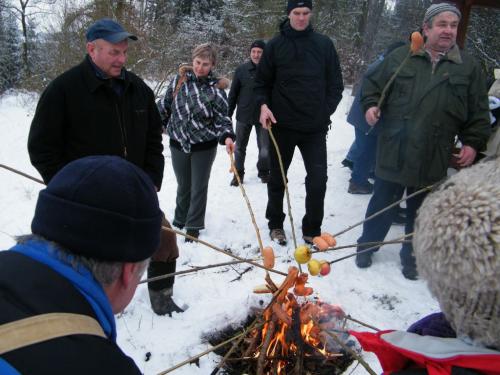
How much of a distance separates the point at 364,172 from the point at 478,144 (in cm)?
220

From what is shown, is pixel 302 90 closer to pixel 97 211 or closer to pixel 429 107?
pixel 429 107

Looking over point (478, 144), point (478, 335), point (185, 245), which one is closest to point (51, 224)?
point (478, 335)

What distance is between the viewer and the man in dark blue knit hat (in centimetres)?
83

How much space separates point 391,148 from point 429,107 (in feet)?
1.45

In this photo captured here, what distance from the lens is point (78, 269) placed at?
3.41ft

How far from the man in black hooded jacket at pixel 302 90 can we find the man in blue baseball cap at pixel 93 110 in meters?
1.20

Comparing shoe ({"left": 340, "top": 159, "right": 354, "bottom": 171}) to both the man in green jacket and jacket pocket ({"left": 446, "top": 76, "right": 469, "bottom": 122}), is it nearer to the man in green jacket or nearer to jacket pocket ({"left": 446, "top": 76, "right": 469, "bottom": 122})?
the man in green jacket

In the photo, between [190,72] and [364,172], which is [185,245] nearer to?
[190,72]

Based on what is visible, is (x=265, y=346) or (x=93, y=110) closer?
(x=265, y=346)

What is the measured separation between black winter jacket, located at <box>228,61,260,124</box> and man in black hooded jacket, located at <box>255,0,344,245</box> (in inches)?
71.6

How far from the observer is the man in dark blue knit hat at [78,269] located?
2.71 feet

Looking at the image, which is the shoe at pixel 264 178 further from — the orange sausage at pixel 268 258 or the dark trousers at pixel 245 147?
the orange sausage at pixel 268 258

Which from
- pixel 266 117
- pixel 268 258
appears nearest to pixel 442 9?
pixel 266 117

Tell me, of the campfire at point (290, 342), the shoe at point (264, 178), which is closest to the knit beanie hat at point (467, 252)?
the campfire at point (290, 342)
